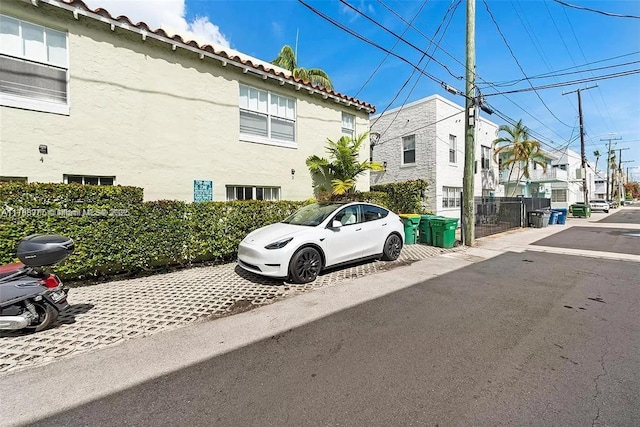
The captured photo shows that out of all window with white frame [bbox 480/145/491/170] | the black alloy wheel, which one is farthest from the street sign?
window with white frame [bbox 480/145/491/170]

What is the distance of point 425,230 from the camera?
10398 mm

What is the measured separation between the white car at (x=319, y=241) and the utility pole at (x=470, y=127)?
374cm

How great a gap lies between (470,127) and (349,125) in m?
4.51

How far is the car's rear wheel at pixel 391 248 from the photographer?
297 inches

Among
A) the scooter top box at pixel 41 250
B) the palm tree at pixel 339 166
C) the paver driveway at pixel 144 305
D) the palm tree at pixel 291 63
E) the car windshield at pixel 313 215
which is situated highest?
the palm tree at pixel 291 63

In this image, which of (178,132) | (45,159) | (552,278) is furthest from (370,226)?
(45,159)

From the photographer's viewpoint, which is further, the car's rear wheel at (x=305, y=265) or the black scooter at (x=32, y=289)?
the car's rear wheel at (x=305, y=265)

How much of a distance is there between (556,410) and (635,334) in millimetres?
2380

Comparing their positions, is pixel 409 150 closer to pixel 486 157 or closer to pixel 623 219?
pixel 486 157

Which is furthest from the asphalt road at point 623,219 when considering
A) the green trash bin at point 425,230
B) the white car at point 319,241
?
the white car at point 319,241

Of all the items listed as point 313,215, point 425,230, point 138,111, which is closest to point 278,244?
point 313,215

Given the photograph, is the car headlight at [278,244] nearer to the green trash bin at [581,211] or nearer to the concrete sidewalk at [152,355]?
the concrete sidewalk at [152,355]

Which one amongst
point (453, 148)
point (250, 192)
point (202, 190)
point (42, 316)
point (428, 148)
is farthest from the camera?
point (453, 148)

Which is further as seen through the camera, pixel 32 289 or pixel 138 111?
pixel 138 111
